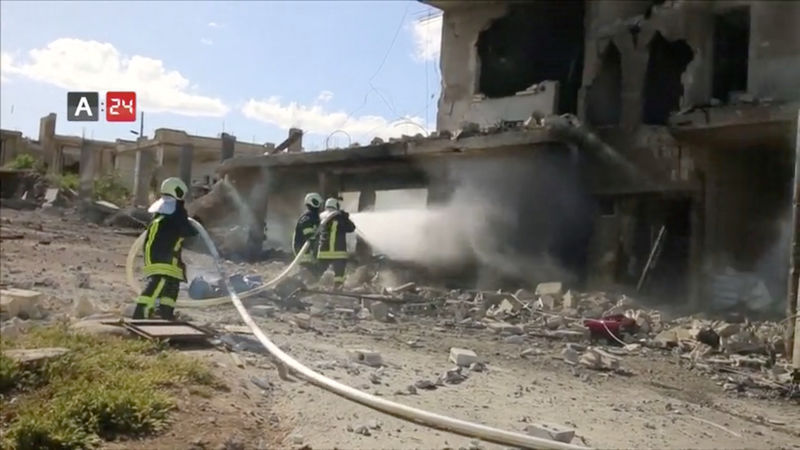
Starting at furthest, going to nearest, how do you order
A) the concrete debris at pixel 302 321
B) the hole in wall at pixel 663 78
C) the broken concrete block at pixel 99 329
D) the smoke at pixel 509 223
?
the hole in wall at pixel 663 78
the smoke at pixel 509 223
the concrete debris at pixel 302 321
the broken concrete block at pixel 99 329

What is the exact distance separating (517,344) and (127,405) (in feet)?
17.6

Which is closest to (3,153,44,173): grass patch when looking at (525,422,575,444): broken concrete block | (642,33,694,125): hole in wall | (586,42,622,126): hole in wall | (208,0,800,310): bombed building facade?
(208,0,800,310): bombed building facade

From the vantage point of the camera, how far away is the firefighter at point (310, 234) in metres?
12.5

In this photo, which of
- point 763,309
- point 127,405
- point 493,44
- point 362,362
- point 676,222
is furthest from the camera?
point 493,44

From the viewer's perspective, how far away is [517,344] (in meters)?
9.13

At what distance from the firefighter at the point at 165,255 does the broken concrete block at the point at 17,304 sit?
62.8 inches

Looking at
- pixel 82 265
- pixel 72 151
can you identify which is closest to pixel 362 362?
pixel 82 265

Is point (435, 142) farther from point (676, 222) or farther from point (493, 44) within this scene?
point (493, 44)

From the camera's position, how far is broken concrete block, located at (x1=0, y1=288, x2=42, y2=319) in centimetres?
841

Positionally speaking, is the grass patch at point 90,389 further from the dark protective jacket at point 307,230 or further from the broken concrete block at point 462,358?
the dark protective jacket at point 307,230

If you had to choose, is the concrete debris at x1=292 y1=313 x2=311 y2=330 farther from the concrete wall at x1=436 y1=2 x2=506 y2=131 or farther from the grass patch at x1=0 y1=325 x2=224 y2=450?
the concrete wall at x1=436 y1=2 x2=506 y2=131

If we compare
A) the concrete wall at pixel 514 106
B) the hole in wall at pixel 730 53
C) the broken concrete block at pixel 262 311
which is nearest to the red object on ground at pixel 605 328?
the broken concrete block at pixel 262 311

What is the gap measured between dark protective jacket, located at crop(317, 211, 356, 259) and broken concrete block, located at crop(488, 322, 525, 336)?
304 centimetres

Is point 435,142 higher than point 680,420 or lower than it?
higher
